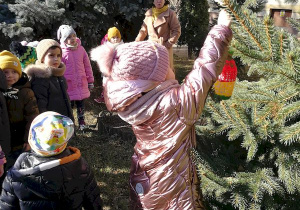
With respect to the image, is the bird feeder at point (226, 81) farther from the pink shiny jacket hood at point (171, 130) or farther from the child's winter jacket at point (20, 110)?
the child's winter jacket at point (20, 110)

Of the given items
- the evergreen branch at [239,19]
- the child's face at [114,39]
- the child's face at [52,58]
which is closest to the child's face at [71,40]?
the child's face at [114,39]

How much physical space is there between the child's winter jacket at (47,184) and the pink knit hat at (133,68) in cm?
59

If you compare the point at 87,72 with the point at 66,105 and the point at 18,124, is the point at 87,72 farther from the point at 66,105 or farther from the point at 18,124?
the point at 18,124

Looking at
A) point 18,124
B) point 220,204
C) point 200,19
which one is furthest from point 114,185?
point 200,19

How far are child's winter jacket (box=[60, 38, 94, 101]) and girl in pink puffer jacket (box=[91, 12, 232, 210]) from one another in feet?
10.3

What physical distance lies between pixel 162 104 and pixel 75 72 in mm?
3435

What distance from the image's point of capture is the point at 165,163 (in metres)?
1.72

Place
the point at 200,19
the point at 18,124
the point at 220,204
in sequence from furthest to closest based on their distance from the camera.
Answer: the point at 200,19, the point at 18,124, the point at 220,204

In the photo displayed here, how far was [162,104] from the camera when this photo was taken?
5.26 ft

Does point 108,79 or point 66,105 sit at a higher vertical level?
point 108,79

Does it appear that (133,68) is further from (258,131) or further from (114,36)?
(114,36)

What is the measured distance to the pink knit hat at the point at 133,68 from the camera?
1626mm

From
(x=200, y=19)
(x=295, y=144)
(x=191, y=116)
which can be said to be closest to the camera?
(x=191, y=116)

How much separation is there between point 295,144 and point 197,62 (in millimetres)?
710
